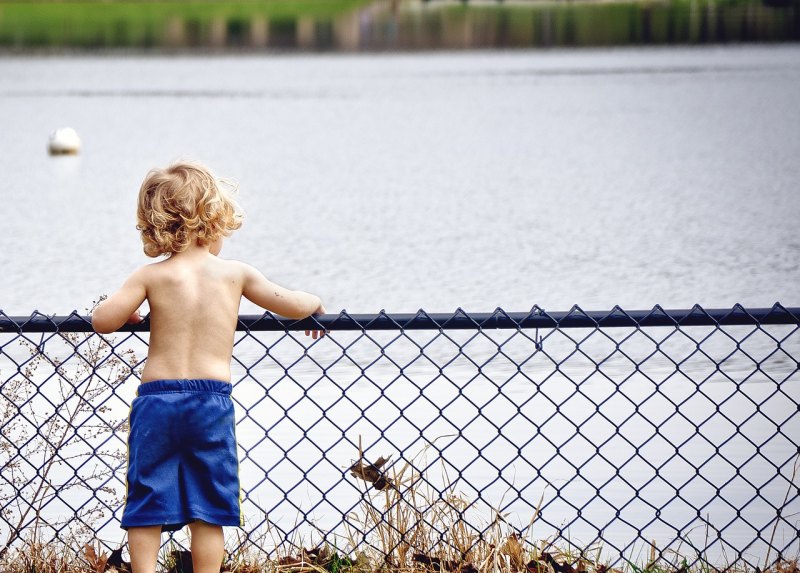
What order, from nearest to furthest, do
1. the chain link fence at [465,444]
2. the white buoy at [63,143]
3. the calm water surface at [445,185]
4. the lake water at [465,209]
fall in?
the chain link fence at [465,444]
the lake water at [465,209]
the calm water surface at [445,185]
the white buoy at [63,143]

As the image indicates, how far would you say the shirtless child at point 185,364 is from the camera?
3.09m

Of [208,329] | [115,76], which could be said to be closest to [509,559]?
[208,329]

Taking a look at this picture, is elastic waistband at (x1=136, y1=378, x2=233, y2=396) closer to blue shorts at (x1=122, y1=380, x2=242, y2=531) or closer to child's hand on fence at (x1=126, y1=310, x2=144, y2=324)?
blue shorts at (x1=122, y1=380, x2=242, y2=531)

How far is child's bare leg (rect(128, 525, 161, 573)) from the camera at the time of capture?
3146 millimetres

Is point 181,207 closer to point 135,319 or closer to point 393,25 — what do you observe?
point 135,319

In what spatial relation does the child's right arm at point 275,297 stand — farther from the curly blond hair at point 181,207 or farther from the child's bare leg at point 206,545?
the child's bare leg at point 206,545

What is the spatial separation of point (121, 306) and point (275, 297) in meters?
0.38

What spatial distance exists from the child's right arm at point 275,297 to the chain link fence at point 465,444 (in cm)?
10

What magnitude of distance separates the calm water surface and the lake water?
0.05 meters

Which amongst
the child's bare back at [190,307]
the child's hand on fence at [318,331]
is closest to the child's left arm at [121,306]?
the child's bare back at [190,307]

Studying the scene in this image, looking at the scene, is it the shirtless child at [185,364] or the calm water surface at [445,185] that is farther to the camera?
the calm water surface at [445,185]

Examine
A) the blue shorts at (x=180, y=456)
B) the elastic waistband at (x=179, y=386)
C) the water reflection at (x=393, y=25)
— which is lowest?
the water reflection at (x=393, y=25)

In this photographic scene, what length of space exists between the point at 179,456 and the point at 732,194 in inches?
526

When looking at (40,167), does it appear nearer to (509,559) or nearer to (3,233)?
(3,233)
